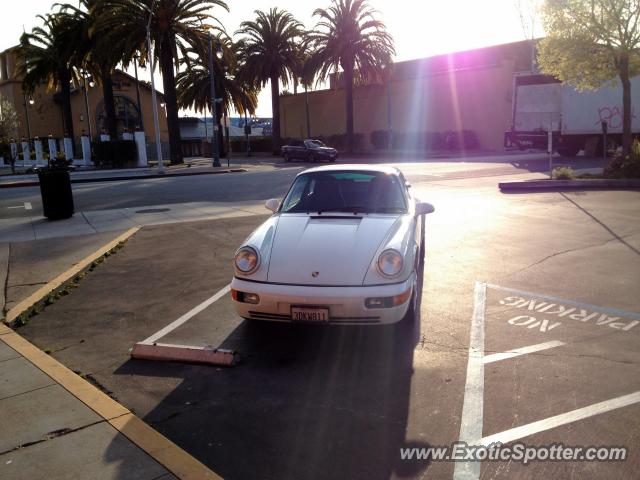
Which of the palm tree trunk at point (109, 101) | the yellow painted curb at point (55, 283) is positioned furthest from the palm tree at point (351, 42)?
the yellow painted curb at point (55, 283)

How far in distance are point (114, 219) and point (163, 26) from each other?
76.9ft

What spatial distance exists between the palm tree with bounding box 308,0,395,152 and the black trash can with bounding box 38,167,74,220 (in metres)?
32.3

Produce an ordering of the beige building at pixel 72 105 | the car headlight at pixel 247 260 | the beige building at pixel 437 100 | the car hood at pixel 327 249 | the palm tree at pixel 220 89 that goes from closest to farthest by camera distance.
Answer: the car hood at pixel 327 249 → the car headlight at pixel 247 260 → the beige building at pixel 437 100 → the palm tree at pixel 220 89 → the beige building at pixel 72 105

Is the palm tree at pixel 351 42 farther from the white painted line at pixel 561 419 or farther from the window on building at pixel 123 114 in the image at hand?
the white painted line at pixel 561 419

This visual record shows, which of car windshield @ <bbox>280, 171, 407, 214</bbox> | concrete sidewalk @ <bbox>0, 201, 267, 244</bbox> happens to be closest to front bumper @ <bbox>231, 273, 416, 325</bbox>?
car windshield @ <bbox>280, 171, 407, 214</bbox>

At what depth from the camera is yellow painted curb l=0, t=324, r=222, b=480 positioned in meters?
3.17

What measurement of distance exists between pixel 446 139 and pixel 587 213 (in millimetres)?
33202

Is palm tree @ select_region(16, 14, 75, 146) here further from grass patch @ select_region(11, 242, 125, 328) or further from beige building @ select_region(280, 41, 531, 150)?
grass patch @ select_region(11, 242, 125, 328)

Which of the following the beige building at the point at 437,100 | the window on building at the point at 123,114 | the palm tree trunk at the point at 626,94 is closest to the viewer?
the palm tree trunk at the point at 626,94

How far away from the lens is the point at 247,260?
5.09 m


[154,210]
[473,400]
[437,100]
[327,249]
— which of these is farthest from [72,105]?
[473,400]

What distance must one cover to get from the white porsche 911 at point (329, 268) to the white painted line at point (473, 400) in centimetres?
69

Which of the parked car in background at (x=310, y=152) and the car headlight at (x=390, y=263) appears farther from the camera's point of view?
the parked car in background at (x=310, y=152)

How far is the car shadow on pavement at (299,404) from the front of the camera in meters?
3.33
